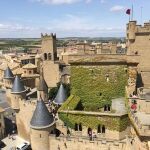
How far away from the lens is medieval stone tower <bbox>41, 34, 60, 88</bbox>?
212 feet

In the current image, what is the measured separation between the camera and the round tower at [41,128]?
98.6ft

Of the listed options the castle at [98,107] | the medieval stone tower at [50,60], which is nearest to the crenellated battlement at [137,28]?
the castle at [98,107]

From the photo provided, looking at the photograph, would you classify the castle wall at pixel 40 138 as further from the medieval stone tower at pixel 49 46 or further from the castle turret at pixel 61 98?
the medieval stone tower at pixel 49 46

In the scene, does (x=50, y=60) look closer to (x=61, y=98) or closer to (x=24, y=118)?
(x=24, y=118)

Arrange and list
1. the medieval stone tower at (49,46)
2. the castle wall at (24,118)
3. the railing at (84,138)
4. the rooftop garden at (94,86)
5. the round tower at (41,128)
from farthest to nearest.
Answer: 1. the medieval stone tower at (49,46)
2. the castle wall at (24,118)
3. the rooftop garden at (94,86)
4. the round tower at (41,128)
5. the railing at (84,138)

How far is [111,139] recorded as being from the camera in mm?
29781

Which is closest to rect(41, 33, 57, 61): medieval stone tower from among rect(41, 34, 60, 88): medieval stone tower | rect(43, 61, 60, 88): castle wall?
rect(41, 34, 60, 88): medieval stone tower

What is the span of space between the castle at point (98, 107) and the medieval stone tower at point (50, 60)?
21780 mm

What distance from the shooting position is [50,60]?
65750 millimetres

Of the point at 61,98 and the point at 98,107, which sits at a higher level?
the point at 61,98

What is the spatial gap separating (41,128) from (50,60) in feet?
122

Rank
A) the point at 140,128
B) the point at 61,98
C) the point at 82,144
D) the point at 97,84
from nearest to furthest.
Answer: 1. the point at 140,128
2. the point at 82,144
3. the point at 97,84
4. the point at 61,98

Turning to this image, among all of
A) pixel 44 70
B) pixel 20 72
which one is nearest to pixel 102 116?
pixel 44 70

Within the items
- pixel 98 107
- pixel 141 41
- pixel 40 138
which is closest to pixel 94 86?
pixel 98 107
